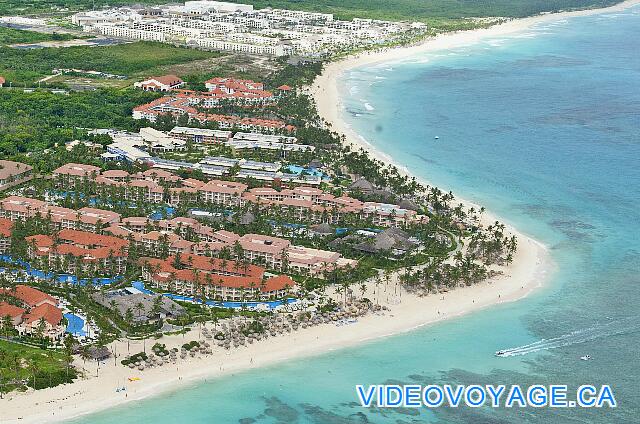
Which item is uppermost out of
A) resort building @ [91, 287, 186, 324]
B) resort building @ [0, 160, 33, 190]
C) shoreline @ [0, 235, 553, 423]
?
resort building @ [0, 160, 33, 190]

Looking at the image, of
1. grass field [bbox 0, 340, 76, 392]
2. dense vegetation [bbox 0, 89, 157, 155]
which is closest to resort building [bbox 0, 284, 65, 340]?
grass field [bbox 0, 340, 76, 392]

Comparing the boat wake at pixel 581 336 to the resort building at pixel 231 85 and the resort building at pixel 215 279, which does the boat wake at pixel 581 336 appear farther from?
the resort building at pixel 231 85

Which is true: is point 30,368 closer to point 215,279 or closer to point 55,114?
point 215,279

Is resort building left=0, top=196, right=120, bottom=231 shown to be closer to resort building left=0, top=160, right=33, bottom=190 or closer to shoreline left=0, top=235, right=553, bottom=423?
resort building left=0, top=160, right=33, bottom=190

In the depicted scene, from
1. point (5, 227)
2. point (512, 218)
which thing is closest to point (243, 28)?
point (512, 218)

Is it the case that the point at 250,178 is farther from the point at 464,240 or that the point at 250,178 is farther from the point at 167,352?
the point at 167,352

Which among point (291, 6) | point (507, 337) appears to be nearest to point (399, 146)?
point (507, 337)

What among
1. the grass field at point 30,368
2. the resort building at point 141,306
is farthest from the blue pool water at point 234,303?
the grass field at point 30,368
